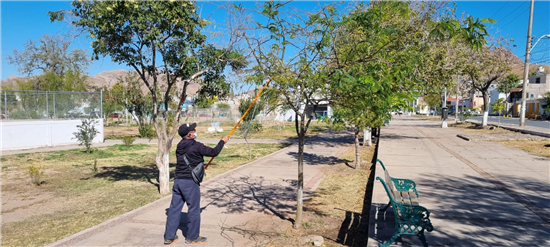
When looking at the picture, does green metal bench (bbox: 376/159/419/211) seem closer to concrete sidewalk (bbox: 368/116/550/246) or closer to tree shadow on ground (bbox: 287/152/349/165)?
concrete sidewalk (bbox: 368/116/550/246)

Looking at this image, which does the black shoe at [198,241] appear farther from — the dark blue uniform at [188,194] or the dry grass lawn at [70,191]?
the dry grass lawn at [70,191]

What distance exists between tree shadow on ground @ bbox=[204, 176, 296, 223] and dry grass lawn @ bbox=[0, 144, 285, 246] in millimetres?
1301

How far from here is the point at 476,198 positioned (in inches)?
267

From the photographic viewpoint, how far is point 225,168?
38.4ft

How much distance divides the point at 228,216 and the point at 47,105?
56.4 feet

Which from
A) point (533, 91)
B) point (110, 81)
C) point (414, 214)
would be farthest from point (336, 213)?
point (533, 91)

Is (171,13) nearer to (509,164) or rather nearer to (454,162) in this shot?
(454,162)

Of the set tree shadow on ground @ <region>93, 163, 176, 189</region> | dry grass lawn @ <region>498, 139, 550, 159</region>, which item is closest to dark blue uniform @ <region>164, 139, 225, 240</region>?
tree shadow on ground @ <region>93, 163, 176, 189</region>

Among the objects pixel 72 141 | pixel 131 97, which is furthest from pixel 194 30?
pixel 131 97

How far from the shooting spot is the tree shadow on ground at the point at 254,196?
263 inches

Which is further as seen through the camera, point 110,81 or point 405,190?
point 110,81

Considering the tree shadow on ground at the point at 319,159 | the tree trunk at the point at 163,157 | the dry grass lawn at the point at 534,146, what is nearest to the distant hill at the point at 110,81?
the tree trunk at the point at 163,157

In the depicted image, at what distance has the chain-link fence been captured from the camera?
61.5 feet

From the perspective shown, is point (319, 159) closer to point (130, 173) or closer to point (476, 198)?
point (130, 173)
